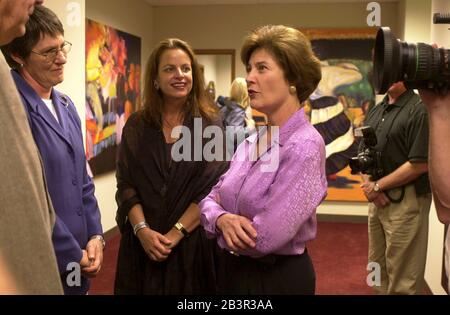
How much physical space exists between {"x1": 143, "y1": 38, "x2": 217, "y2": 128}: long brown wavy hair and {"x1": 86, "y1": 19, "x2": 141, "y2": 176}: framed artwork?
7.44ft

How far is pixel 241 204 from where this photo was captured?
4.46 feet

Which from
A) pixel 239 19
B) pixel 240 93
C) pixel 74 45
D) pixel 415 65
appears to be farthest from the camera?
pixel 239 19

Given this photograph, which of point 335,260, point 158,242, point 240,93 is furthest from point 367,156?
point 335,260

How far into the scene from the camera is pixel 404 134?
2.58 metres

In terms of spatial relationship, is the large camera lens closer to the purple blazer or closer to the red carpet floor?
the purple blazer

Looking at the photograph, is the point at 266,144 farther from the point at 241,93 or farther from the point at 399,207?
the point at 241,93

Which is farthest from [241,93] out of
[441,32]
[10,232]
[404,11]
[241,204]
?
[10,232]

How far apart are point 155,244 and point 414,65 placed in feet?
3.44

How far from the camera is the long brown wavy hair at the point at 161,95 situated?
1820 millimetres

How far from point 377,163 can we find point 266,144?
1.29 metres

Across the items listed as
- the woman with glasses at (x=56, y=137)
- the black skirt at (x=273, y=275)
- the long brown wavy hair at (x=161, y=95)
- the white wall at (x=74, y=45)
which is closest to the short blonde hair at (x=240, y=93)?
the white wall at (x=74, y=45)

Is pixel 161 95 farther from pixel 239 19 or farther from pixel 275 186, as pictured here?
pixel 239 19

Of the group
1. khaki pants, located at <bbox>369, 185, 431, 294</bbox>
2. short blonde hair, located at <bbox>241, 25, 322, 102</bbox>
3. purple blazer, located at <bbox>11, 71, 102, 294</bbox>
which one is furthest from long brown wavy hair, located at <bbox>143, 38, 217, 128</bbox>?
khaki pants, located at <bbox>369, 185, 431, 294</bbox>
